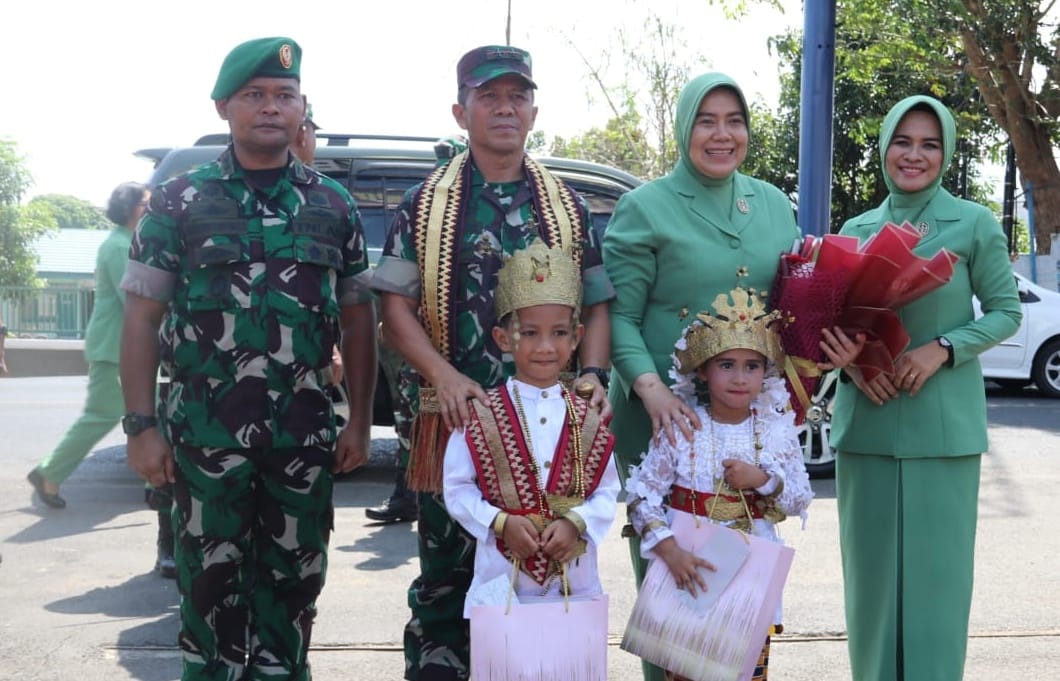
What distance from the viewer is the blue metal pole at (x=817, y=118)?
625 centimetres

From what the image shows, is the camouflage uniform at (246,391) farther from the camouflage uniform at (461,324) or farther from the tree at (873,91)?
the tree at (873,91)

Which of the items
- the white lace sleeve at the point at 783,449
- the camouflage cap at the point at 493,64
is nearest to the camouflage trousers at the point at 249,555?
the camouflage cap at the point at 493,64

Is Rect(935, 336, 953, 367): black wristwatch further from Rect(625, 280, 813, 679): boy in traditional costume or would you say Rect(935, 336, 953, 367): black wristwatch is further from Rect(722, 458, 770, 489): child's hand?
Rect(722, 458, 770, 489): child's hand

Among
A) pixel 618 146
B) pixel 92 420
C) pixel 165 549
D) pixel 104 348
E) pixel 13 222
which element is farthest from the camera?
pixel 13 222

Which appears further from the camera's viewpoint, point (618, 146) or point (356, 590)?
point (618, 146)

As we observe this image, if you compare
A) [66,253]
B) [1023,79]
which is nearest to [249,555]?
[1023,79]

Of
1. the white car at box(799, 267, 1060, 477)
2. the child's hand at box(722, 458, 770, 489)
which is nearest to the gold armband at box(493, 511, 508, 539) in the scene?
the child's hand at box(722, 458, 770, 489)

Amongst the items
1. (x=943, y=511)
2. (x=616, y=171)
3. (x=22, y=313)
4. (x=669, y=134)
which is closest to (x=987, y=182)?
(x=669, y=134)

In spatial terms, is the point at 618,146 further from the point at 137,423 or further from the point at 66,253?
the point at 66,253

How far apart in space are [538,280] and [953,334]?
4.30 ft

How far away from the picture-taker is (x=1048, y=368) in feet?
42.5

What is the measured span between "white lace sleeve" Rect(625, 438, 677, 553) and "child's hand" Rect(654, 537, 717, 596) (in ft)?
0.13

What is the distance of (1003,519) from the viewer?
677cm

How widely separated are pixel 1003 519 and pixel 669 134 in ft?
50.2
